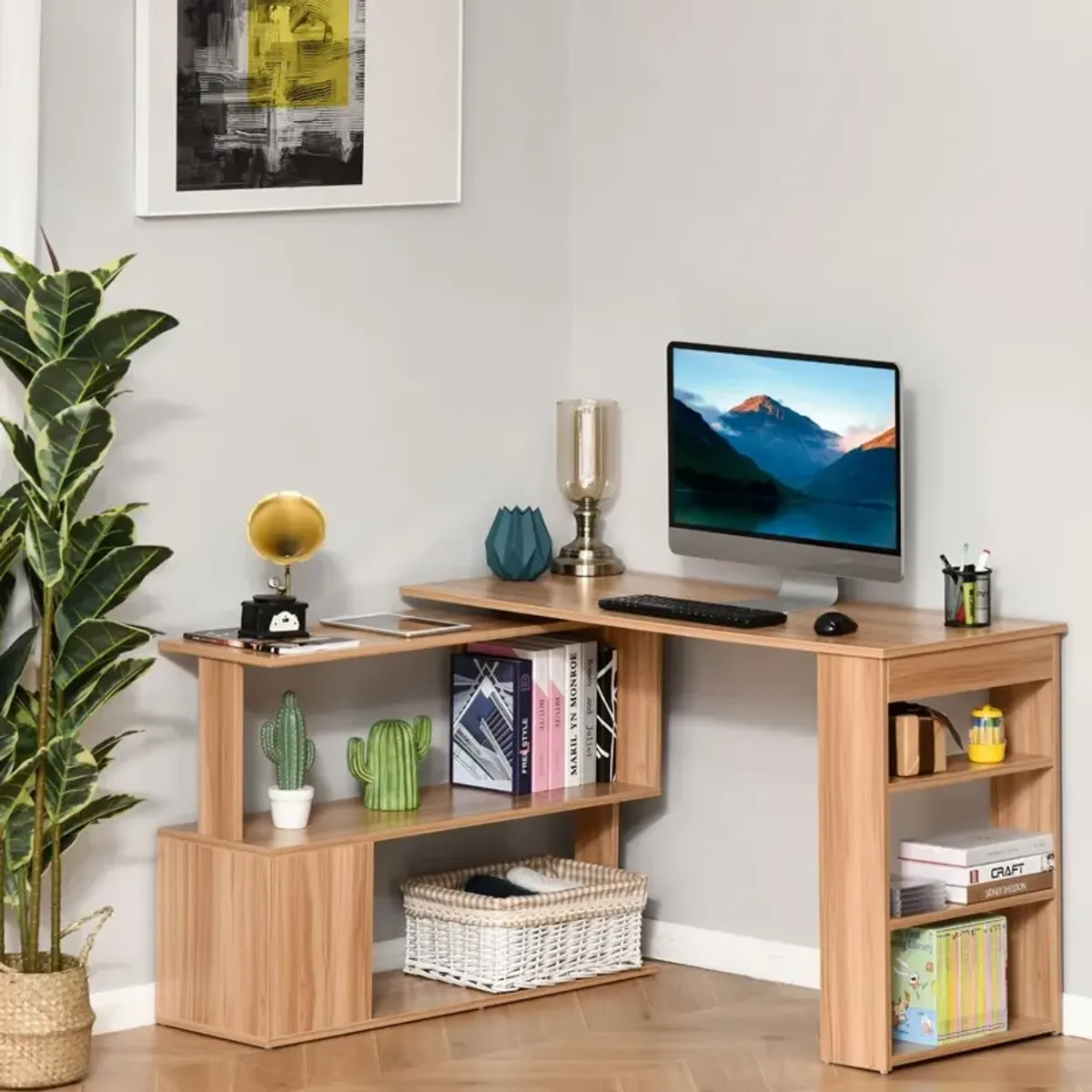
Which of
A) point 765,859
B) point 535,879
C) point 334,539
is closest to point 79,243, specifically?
point 334,539

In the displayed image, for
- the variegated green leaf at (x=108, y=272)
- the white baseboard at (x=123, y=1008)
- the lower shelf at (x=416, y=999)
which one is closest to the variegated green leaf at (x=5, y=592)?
the variegated green leaf at (x=108, y=272)

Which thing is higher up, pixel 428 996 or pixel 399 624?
pixel 399 624

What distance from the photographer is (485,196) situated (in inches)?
197

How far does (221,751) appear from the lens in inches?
174

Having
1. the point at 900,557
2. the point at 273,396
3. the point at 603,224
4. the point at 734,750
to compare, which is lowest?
the point at 734,750

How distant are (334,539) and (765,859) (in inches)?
44.4

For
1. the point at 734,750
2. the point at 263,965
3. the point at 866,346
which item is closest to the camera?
the point at 263,965

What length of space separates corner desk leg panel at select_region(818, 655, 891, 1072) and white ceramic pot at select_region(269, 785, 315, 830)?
998 millimetres

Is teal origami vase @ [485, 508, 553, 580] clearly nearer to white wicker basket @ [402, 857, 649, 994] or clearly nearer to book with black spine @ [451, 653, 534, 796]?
book with black spine @ [451, 653, 534, 796]

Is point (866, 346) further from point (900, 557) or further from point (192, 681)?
point (192, 681)

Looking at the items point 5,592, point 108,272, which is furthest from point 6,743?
point 108,272

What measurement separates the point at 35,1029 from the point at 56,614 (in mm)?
719

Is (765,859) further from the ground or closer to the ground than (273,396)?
closer to the ground

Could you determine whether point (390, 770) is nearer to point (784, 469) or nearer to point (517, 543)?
point (517, 543)
